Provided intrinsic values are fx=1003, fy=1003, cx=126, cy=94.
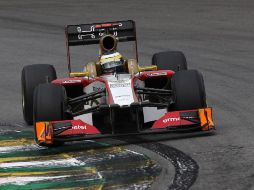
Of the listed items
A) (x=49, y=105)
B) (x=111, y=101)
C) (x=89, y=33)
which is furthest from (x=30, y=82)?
(x=111, y=101)

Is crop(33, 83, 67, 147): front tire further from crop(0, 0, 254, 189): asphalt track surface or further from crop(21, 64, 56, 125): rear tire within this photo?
crop(21, 64, 56, 125): rear tire

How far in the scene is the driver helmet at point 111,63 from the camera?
1351cm

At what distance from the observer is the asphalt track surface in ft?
35.2

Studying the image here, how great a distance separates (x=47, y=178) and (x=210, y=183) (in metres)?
1.72

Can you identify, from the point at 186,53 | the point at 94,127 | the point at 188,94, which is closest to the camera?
the point at 94,127

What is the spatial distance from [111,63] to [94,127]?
1737 millimetres

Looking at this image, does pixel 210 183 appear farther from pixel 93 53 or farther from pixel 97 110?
pixel 93 53

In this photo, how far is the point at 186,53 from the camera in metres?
21.2

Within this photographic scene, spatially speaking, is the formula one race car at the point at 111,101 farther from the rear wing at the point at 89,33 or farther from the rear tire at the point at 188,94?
the rear wing at the point at 89,33

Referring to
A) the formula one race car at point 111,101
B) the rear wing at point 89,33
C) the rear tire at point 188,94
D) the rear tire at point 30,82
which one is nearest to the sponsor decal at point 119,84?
the formula one race car at point 111,101

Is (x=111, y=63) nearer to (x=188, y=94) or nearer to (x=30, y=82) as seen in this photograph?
(x=30, y=82)

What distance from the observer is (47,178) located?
33.4 feet

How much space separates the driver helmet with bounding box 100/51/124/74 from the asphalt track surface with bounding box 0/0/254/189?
142cm

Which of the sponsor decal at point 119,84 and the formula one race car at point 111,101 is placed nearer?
the formula one race car at point 111,101
